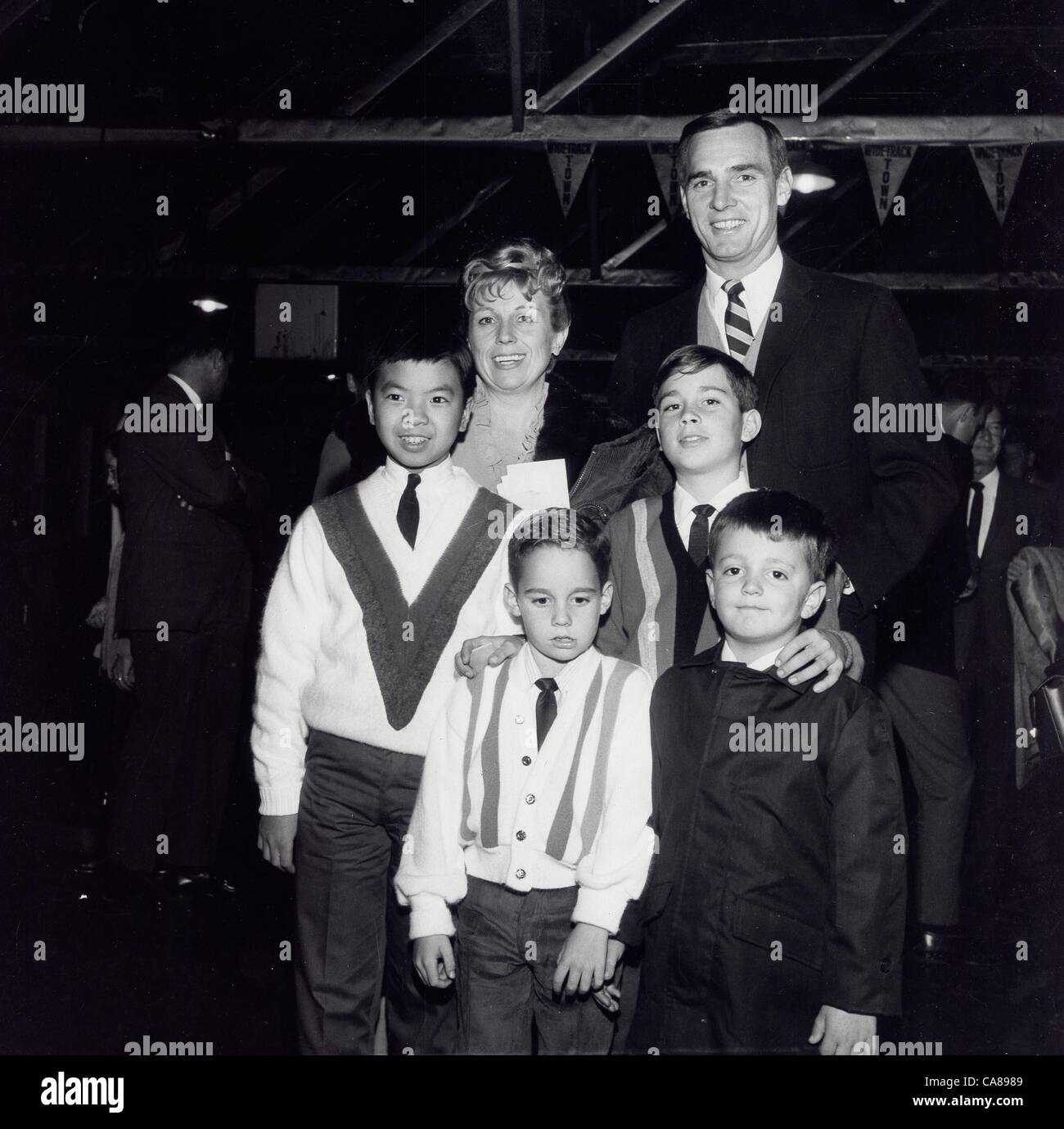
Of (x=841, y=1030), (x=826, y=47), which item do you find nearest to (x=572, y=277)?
(x=826, y=47)

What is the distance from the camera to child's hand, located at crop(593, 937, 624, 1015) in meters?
1.73

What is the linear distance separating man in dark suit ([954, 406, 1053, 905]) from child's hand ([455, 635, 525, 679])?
204 centimetres

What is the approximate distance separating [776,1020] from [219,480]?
2.01 meters

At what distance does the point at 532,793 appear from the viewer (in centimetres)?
180

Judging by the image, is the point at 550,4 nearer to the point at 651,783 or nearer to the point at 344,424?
the point at 344,424

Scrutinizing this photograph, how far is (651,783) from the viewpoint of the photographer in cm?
182

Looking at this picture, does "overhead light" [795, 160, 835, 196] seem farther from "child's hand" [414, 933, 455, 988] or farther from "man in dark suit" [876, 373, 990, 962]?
"child's hand" [414, 933, 455, 988]

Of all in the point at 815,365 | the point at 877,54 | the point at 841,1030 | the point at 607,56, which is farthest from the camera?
the point at 877,54

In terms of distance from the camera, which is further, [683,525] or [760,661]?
[683,525]

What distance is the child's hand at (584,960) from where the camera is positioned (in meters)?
1.71

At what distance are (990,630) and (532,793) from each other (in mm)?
2152

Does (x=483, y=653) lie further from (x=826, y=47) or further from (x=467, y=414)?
(x=826, y=47)
